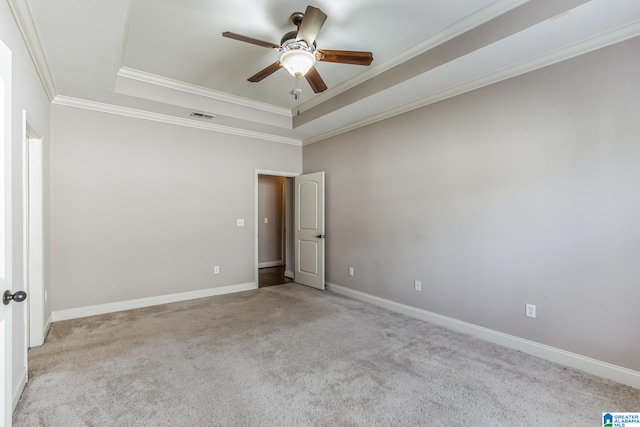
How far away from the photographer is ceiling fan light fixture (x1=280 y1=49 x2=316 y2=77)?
2.35 meters

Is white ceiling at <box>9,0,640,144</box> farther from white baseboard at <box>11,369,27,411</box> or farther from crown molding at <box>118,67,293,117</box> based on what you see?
white baseboard at <box>11,369,27,411</box>

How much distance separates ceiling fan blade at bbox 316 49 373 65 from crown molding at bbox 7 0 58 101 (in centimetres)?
204

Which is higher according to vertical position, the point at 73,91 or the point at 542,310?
the point at 73,91

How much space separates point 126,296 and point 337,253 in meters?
3.11

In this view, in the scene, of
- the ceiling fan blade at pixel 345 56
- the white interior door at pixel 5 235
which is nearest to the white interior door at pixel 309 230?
the ceiling fan blade at pixel 345 56

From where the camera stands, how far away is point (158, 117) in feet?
14.2

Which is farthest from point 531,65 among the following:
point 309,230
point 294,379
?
point 309,230

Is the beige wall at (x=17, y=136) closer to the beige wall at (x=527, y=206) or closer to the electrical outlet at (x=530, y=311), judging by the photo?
the beige wall at (x=527, y=206)

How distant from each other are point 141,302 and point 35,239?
1537mm

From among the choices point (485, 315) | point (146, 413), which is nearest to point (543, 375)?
point (485, 315)

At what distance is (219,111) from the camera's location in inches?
170

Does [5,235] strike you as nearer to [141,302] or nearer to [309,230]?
[141,302]

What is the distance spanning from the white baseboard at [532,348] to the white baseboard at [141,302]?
2452mm

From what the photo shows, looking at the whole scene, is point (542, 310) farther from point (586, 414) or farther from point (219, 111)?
point (219, 111)
